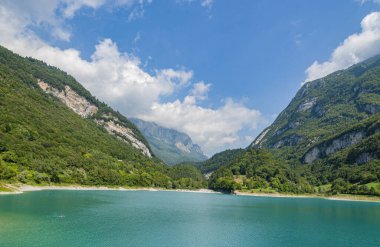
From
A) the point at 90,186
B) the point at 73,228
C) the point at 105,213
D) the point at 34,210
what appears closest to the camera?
the point at 73,228

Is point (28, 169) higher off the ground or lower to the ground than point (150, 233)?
higher

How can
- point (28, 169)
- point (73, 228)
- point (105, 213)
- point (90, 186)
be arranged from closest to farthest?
point (73, 228), point (105, 213), point (28, 169), point (90, 186)

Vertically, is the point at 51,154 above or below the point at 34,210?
above

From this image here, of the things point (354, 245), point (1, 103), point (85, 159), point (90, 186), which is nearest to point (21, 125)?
point (1, 103)

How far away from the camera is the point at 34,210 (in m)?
69.2

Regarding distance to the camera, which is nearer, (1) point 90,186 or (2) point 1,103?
(1) point 90,186

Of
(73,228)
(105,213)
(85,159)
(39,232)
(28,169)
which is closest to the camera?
(39,232)

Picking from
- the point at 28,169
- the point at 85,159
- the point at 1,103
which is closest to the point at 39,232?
the point at 28,169

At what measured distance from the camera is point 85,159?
181m

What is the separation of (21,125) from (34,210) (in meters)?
119

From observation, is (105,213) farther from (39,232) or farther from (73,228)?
(39,232)

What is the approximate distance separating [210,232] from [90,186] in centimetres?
11474

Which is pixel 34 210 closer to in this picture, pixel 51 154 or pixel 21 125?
pixel 51 154

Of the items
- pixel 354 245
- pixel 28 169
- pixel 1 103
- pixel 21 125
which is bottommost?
pixel 354 245
